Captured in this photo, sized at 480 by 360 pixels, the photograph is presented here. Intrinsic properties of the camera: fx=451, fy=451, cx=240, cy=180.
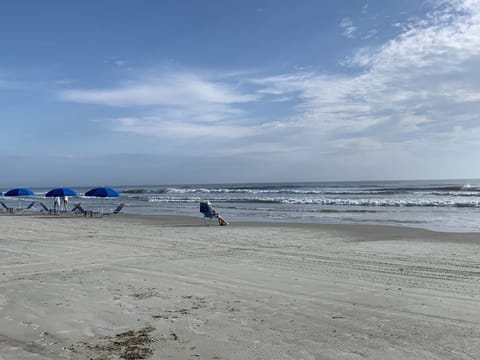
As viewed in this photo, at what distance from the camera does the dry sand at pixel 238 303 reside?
13.5 ft

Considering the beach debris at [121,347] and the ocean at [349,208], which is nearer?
the beach debris at [121,347]

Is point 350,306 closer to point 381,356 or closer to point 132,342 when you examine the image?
point 381,356

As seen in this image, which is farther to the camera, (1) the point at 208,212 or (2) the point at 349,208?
(2) the point at 349,208

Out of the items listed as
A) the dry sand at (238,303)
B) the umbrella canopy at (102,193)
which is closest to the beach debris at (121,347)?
the dry sand at (238,303)

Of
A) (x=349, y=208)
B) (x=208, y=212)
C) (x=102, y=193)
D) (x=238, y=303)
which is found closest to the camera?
(x=238, y=303)

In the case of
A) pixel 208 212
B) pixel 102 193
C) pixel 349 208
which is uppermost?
pixel 102 193

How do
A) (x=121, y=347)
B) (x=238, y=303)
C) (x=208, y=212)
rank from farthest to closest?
1. (x=208, y=212)
2. (x=238, y=303)
3. (x=121, y=347)

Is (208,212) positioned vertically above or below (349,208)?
above

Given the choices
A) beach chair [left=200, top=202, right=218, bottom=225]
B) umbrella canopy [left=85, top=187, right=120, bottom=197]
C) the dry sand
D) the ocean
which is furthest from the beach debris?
umbrella canopy [left=85, top=187, right=120, bottom=197]

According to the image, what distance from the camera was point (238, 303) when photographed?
563 cm

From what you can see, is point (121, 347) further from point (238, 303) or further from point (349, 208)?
point (349, 208)

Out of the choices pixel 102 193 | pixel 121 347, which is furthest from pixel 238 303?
pixel 102 193

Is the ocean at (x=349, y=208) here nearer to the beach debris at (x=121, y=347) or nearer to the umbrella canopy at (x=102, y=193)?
the umbrella canopy at (x=102, y=193)

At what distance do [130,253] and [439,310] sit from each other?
21.9ft
